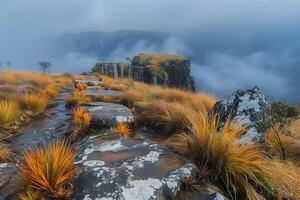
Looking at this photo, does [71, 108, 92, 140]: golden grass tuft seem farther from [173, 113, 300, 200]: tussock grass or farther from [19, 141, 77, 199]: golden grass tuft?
[173, 113, 300, 200]: tussock grass

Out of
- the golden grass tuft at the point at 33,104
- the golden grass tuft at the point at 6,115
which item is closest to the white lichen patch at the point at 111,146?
the golden grass tuft at the point at 6,115

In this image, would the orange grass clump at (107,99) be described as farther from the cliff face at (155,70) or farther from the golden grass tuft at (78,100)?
the cliff face at (155,70)

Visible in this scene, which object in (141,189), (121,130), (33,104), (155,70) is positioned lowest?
(155,70)

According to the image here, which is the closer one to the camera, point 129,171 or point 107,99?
point 129,171

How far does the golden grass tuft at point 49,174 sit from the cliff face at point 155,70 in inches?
1333

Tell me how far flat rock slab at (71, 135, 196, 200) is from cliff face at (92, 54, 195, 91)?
3297 cm

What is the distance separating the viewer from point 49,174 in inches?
174

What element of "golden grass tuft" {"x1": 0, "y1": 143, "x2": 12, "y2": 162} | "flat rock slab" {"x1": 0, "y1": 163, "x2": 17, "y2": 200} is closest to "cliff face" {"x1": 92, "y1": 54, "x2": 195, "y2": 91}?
"golden grass tuft" {"x1": 0, "y1": 143, "x2": 12, "y2": 162}

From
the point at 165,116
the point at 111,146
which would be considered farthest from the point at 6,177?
the point at 165,116

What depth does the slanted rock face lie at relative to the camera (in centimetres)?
664

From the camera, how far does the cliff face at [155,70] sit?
42919mm

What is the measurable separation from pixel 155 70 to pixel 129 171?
137 feet

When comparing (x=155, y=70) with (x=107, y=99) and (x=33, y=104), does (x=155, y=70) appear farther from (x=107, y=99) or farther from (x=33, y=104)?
(x=33, y=104)

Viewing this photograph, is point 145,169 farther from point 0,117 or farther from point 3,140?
point 0,117
